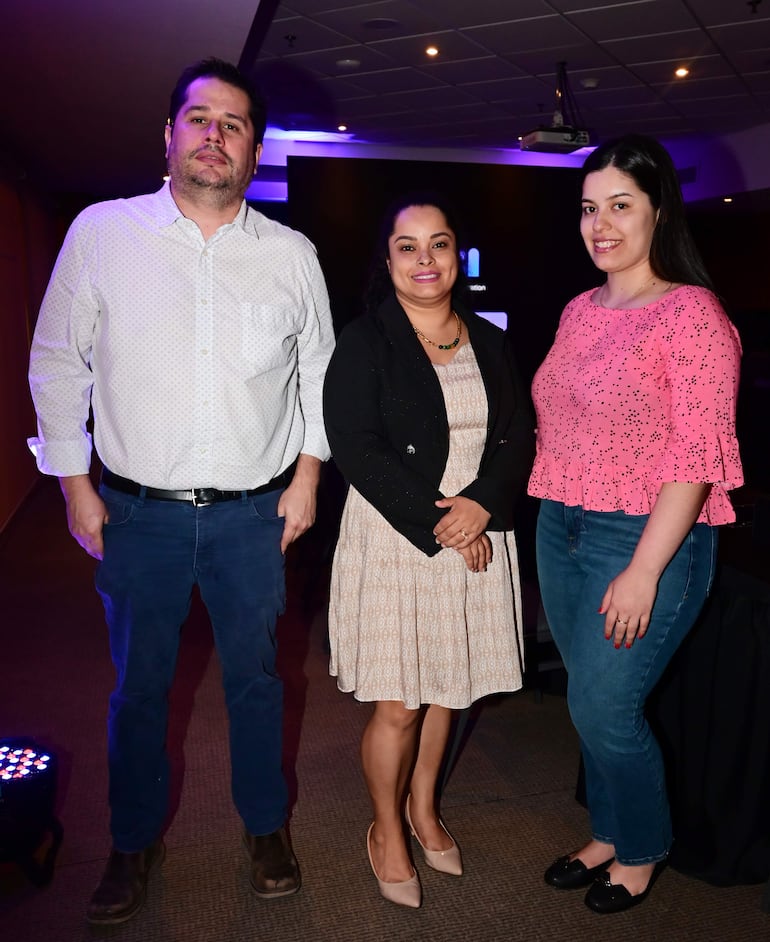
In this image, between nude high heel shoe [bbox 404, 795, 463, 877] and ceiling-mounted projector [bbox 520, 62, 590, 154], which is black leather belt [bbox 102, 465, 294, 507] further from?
ceiling-mounted projector [bbox 520, 62, 590, 154]

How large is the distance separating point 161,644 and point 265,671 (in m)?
0.27

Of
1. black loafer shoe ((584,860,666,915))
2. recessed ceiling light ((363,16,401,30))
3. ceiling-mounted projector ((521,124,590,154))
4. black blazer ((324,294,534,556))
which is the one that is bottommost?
black loafer shoe ((584,860,666,915))

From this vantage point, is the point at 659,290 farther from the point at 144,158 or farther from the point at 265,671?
the point at 144,158

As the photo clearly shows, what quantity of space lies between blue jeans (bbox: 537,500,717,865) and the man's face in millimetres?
1083

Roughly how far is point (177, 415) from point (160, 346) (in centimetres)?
16

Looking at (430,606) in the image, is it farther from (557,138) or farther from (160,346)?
(557,138)

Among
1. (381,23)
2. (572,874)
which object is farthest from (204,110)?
(381,23)

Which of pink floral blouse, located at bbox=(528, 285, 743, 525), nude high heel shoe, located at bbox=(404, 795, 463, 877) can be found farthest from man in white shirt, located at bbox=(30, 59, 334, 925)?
pink floral blouse, located at bbox=(528, 285, 743, 525)

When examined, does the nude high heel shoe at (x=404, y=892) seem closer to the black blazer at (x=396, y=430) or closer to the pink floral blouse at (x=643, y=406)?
the black blazer at (x=396, y=430)

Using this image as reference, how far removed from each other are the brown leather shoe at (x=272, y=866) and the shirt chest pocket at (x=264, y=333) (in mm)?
1216

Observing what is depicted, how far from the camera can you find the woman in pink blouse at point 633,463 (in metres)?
1.67

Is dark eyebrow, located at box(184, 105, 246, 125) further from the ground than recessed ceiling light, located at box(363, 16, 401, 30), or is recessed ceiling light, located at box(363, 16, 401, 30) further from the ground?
recessed ceiling light, located at box(363, 16, 401, 30)

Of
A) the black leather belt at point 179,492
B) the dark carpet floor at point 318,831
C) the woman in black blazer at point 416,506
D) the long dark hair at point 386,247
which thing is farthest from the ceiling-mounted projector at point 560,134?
the black leather belt at point 179,492

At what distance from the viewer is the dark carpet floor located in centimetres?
200
